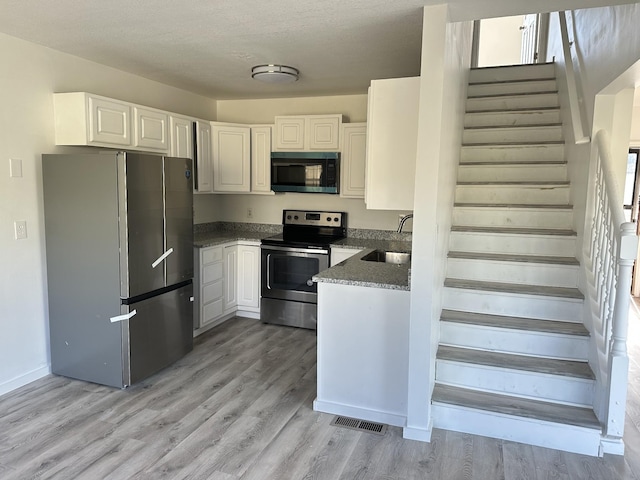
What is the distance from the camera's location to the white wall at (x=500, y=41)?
6211 mm

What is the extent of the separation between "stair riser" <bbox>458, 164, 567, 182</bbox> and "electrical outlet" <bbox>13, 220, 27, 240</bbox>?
3.45m

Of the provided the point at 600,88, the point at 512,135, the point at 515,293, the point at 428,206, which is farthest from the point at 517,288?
the point at 512,135

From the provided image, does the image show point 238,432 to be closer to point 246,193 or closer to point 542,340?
point 542,340

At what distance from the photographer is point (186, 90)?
4648 mm

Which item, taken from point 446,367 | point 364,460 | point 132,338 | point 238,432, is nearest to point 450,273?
point 446,367

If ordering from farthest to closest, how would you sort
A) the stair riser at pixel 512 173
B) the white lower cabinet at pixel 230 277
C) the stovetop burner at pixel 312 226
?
the stovetop burner at pixel 312 226 → the white lower cabinet at pixel 230 277 → the stair riser at pixel 512 173

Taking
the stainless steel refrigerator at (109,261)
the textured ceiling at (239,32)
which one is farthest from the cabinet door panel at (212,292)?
the textured ceiling at (239,32)

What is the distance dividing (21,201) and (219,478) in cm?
234

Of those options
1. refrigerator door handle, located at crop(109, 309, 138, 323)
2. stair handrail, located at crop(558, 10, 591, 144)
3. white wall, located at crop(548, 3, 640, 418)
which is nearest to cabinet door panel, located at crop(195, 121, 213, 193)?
refrigerator door handle, located at crop(109, 309, 138, 323)

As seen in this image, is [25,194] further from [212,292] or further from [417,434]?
[417,434]

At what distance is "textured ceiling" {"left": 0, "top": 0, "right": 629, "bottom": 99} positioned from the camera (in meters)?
2.34

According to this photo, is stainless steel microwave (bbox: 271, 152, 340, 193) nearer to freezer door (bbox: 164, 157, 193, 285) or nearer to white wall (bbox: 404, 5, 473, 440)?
freezer door (bbox: 164, 157, 193, 285)

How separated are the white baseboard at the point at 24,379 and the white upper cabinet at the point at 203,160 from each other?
203cm

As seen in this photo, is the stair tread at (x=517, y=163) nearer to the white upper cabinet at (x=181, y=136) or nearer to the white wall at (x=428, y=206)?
the white wall at (x=428, y=206)
